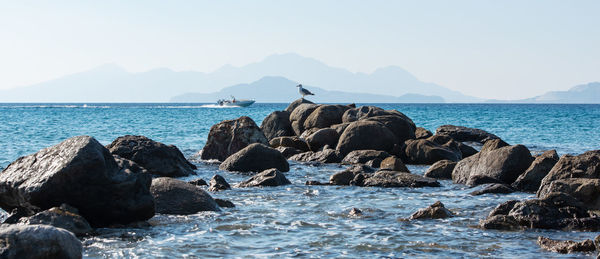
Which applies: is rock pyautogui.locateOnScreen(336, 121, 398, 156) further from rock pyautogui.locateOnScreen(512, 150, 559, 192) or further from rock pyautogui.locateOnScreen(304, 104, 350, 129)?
rock pyautogui.locateOnScreen(512, 150, 559, 192)

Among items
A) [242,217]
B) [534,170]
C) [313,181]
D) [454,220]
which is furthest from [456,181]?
[242,217]

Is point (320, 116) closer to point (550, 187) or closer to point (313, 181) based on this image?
point (313, 181)

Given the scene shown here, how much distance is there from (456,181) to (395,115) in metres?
9.46

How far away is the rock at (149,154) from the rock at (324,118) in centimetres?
1024

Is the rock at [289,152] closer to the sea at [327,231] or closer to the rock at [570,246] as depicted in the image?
the sea at [327,231]

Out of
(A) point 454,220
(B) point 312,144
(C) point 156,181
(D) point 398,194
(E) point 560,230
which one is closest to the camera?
(E) point 560,230

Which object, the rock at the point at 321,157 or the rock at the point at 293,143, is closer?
the rock at the point at 321,157

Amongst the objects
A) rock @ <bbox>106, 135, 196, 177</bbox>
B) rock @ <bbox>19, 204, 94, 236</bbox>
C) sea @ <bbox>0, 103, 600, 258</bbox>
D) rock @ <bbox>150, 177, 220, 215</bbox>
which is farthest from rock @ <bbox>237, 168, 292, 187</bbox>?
rock @ <bbox>19, 204, 94, 236</bbox>

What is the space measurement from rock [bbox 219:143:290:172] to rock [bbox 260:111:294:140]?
9206 mm

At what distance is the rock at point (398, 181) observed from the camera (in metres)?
16.1

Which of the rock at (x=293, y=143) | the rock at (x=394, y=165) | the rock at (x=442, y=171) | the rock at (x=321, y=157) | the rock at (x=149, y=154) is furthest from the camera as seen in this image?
the rock at (x=293, y=143)

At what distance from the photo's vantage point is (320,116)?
2794 cm

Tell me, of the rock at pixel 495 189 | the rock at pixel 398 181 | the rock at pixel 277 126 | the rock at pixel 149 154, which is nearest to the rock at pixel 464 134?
the rock at pixel 277 126

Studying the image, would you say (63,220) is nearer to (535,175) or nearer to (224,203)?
(224,203)
